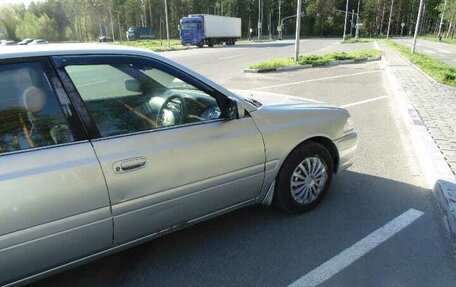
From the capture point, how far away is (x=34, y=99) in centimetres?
229

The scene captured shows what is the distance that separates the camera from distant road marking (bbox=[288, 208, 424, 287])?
2.81 m

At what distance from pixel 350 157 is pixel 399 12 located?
106523mm

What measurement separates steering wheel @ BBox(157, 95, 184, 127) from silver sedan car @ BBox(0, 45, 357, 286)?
A: 0.01m

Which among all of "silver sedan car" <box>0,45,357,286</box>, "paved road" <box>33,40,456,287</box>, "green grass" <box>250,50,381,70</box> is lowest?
"green grass" <box>250,50,381,70</box>

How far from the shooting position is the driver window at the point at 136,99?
2520mm

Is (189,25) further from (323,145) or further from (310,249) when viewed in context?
(310,249)

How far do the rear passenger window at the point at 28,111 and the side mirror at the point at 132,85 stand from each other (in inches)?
25.7

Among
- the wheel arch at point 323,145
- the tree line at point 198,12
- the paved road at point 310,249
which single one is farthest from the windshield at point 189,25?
the tree line at point 198,12

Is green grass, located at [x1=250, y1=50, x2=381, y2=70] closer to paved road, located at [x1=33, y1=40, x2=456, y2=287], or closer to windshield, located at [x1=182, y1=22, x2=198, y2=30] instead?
paved road, located at [x1=33, y1=40, x2=456, y2=287]

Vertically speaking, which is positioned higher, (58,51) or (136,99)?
(58,51)

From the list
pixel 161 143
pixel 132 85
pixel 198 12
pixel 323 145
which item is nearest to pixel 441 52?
pixel 323 145

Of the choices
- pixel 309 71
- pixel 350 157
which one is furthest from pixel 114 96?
pixel 309 71

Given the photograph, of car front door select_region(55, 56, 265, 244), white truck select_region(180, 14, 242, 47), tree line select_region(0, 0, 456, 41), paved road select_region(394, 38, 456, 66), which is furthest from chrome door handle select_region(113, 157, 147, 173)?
tree line select_region(0, 0, 456, 41)

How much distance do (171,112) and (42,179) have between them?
3.69 feet
